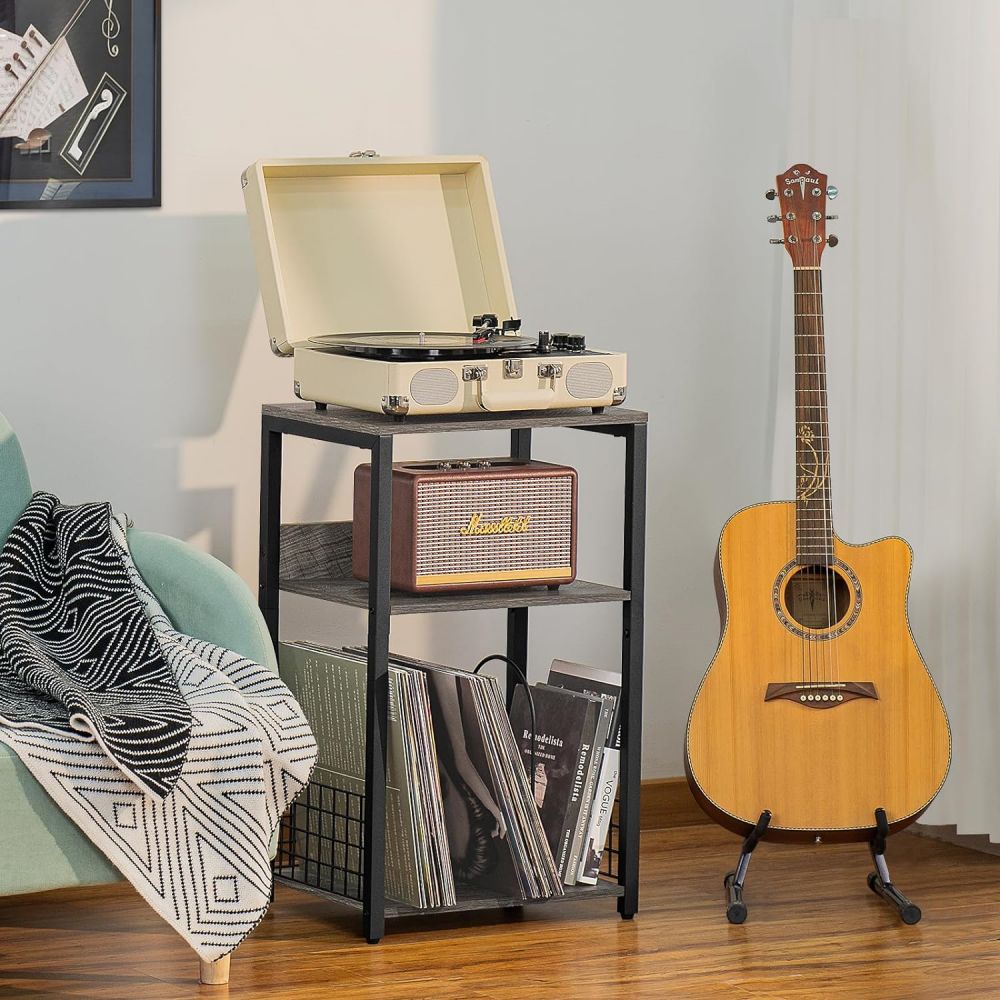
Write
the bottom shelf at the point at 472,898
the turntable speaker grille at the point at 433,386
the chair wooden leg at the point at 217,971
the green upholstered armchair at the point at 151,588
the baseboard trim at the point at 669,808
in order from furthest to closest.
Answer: the baseboard trim at the point at 669,808, the bottom shelf at the point at 472,898, the turntable speaker grille at the point at 433,386, the chair wooden leg at the point at 217,971, the green upholstered armchair at the point at 151,588

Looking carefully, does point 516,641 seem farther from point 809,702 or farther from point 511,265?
point 511,265

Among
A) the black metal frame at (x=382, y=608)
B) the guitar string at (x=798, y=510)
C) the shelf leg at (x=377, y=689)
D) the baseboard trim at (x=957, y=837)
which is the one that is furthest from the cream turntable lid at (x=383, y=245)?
the baseboard trim at (x=957, y=837)

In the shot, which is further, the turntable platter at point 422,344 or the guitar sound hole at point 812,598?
the guitar sound hole at point 812,598

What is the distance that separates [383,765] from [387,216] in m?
0.88

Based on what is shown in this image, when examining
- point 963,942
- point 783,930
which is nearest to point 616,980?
point 783,930

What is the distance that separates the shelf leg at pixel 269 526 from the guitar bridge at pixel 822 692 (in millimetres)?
775

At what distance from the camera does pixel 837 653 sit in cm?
290

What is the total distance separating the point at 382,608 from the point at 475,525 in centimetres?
19

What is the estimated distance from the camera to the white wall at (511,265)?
9.80ft

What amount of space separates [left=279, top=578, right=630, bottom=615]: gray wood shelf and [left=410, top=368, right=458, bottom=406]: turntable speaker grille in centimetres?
29

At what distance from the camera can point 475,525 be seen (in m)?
2.67

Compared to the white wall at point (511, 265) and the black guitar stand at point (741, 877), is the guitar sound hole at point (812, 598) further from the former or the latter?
the white wall at point (511, 265)

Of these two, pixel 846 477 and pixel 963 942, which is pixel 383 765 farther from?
pixel 846 477

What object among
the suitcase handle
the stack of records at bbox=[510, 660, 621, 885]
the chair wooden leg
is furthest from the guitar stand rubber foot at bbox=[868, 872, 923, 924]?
the chair wooden leg
